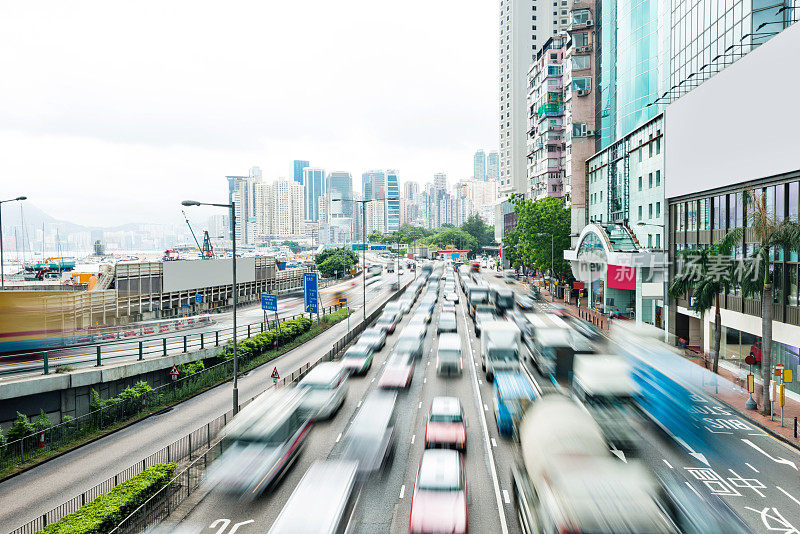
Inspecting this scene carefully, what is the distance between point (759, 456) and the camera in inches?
650

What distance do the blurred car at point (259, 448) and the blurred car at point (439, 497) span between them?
443 centimetres

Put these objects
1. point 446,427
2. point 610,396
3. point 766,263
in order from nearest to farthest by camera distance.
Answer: point 446,427 < point 610,396 < point 766,263

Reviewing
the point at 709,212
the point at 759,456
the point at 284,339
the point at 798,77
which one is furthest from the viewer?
the point at 284,339

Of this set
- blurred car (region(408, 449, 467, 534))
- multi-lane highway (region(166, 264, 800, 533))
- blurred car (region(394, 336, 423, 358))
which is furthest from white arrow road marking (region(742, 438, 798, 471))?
blurred car (region(394, 336, 423, 358))

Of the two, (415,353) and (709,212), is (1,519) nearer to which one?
(415,353)

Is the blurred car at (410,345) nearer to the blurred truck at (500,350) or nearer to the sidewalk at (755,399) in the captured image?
the blurred truck at (500,350)

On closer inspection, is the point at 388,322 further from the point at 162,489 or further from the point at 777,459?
the point at 777,459

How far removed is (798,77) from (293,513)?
27.2 metres

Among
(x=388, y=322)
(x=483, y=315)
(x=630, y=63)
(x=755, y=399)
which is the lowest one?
(x=755, y=399)

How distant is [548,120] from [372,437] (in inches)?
2873

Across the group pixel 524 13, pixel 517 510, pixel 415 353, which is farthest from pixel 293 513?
pixel 524 13

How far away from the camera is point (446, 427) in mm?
16562

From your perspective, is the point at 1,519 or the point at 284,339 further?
the point at 284,339

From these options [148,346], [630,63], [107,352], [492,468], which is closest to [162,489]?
[492,468]
